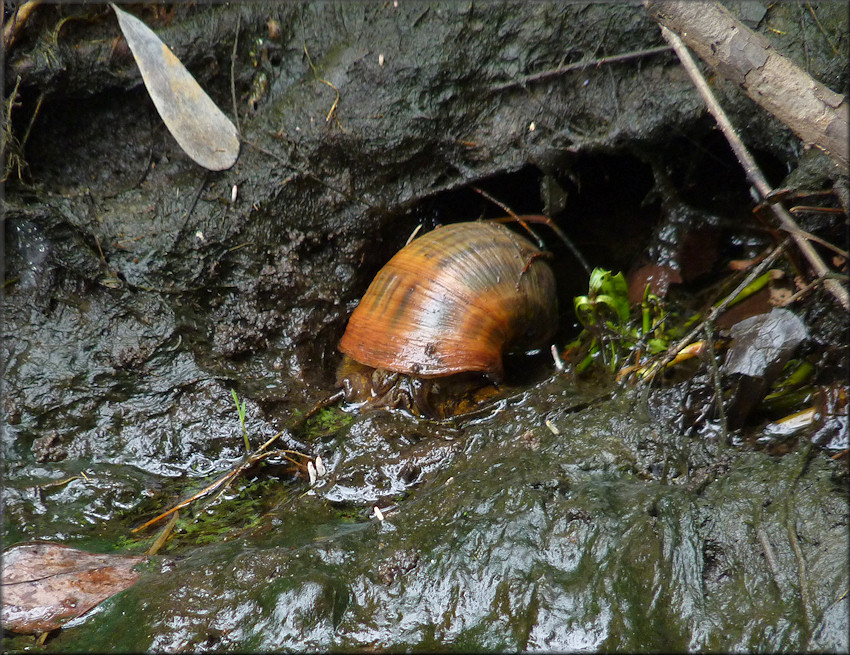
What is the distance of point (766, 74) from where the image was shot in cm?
206

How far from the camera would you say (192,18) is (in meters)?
3.26

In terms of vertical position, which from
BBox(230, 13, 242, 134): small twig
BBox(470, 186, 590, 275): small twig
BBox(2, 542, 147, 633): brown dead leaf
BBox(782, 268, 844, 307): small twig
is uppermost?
BBox(230, 13, 242, 134): small twig

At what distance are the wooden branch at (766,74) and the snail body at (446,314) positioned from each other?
4.47 ft

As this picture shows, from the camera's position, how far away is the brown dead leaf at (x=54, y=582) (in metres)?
2.11

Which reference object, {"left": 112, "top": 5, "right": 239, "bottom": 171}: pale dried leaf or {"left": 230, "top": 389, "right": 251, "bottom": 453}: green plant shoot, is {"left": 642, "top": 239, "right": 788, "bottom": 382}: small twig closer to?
{"left": 230, "top": 389, "right": 251, "bottom": 453}: green plant shoot

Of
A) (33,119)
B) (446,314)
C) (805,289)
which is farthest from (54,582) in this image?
(805,289)

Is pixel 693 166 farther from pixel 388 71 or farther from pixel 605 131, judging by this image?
pixel 388 71

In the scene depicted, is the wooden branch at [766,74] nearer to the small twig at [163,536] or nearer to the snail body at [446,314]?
the snail body at [446,314]

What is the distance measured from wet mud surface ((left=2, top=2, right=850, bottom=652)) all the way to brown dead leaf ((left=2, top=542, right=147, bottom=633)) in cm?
8

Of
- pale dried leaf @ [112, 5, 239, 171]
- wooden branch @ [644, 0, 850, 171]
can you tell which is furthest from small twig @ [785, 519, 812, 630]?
pale dried leaf @ [112, 5, 239, 171]

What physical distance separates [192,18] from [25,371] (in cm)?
203

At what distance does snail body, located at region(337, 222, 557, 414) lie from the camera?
3.09 metres

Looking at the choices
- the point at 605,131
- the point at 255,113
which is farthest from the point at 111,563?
the point at 605,131

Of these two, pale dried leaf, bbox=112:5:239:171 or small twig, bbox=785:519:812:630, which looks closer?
small twig, bbox=785:519:812:630
